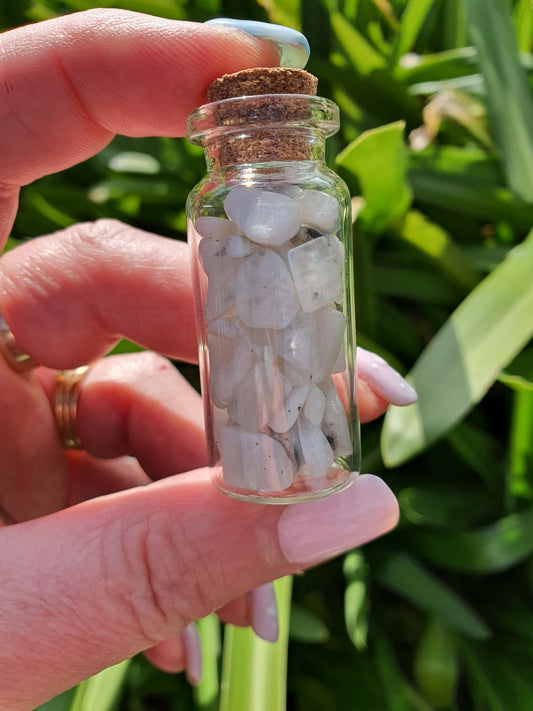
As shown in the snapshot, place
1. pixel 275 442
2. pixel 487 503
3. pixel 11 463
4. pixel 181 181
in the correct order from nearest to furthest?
pixel 275 442 → pixel 11 463 → pixel 487 503 → pixel 181 181

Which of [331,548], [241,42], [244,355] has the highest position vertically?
[241,42]

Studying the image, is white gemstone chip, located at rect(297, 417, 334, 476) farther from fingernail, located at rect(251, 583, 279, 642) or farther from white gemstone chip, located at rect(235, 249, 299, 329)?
fingernail, located at rect(251, 583, 279, 642)

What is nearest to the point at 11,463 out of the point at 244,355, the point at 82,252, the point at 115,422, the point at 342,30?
the point at 115,422

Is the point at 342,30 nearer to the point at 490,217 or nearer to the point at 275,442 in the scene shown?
the point at 490,217

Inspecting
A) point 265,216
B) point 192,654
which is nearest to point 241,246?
point 265,216

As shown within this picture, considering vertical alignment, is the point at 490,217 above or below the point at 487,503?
above

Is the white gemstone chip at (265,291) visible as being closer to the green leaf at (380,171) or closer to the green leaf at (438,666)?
the green leaf at (380,171)
